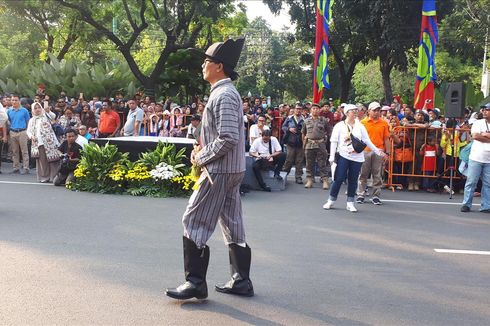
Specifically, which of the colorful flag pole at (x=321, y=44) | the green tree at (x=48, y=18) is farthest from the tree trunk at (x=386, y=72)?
the green tree at (x=48, y=18)

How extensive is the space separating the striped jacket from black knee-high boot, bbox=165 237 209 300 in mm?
660

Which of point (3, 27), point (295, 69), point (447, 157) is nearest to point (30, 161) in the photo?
point (447, 157)

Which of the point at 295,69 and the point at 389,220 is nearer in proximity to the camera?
the point at 389,220

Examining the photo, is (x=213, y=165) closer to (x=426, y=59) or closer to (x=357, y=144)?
(x=357, y=144)

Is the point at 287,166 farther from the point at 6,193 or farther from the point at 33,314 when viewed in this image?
the point at 33,314

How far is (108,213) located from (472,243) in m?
5.08

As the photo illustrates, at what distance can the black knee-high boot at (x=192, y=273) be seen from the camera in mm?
4902

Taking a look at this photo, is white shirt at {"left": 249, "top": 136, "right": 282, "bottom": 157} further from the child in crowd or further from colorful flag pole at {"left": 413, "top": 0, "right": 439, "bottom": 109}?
colorful flag pole at {"left": 413, "top": 0, "right": 439, "bottom": 109}

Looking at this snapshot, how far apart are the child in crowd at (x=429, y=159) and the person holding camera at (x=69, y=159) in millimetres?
7113

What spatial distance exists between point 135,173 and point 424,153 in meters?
6.12

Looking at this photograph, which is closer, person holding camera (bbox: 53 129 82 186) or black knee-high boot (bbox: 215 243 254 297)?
black knee-high boot (bbox: 215 243 254 297)

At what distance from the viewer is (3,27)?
3678cm

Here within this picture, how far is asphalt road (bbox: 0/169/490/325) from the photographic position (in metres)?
4.79

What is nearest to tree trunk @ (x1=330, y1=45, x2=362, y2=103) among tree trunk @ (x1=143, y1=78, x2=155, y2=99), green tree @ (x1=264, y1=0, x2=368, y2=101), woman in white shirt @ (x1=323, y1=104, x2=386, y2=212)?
green tree @ (x1=264, y1=0, x2=368, y2=101)
